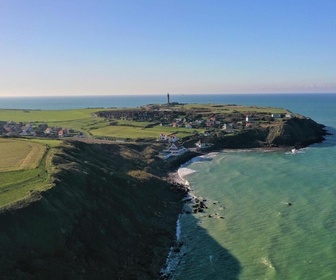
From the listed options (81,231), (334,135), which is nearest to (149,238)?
(81,231)

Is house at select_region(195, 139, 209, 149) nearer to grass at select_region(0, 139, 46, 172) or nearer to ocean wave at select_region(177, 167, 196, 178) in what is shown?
ocean wave at select_region(177, 167, 196, 178)

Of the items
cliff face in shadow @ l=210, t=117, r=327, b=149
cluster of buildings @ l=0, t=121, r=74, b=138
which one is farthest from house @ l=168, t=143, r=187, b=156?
cluster of buildings @ l=0, t=121, r=74, b=138

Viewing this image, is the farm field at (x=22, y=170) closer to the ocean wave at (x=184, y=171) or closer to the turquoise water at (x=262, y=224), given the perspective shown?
the turquoise water at (x=262, y=224)

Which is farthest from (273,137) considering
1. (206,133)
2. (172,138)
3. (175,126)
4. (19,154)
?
(19,154)

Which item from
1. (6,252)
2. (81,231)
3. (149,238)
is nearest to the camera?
(6,252)

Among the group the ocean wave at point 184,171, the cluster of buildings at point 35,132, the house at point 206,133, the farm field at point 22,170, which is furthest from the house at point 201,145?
the farm field at point 22,170

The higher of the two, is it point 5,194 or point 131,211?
point 5,194

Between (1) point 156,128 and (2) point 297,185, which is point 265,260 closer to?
(2) point 297,185
